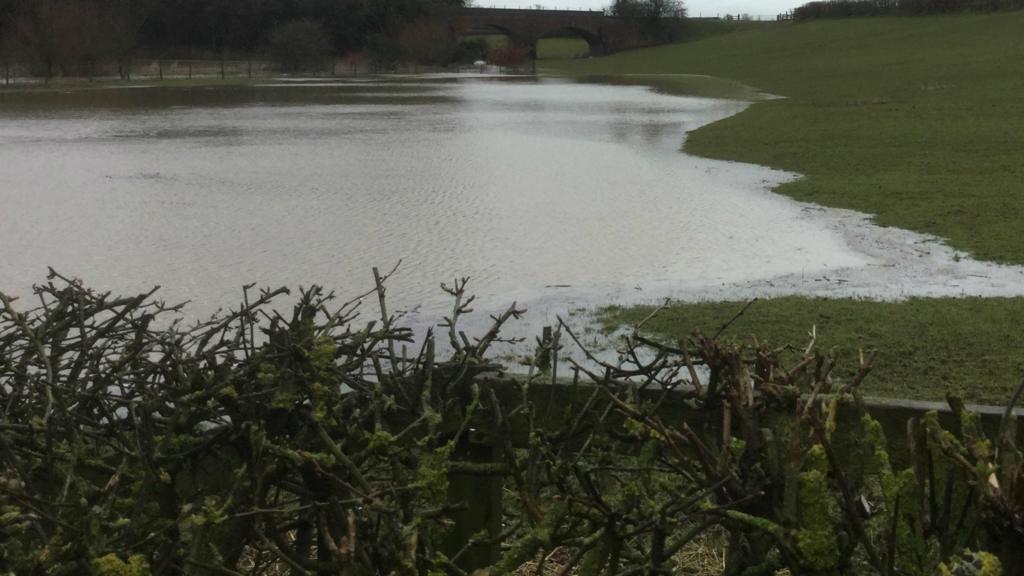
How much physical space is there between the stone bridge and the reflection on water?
259 ft

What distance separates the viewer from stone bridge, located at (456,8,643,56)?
103 m

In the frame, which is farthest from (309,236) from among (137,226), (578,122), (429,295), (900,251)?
(578,122)

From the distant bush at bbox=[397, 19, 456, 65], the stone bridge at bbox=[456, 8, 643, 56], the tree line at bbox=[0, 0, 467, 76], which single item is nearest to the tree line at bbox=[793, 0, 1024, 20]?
the stone bridge at bbox=[456, 8, 643, 56]

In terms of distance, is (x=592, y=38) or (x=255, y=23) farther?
(x=592, y=38)

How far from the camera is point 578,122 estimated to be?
90.9 feet

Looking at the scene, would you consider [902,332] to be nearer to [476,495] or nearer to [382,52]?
[476,495]

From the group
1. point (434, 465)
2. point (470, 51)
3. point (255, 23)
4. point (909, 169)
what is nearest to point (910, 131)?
point (909, 169)

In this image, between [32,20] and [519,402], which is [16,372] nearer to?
[519,402]

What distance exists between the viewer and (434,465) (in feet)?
7.16

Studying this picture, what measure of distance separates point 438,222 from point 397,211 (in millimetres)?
1046

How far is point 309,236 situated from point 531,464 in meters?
9.62

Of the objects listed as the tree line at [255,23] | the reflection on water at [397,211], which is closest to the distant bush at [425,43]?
the tree line at [255,23]

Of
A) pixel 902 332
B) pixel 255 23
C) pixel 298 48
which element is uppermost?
pixel 255 23

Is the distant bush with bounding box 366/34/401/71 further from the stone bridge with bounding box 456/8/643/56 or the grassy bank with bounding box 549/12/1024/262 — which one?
the grassy bank with bounding box 549/12/1024/262
